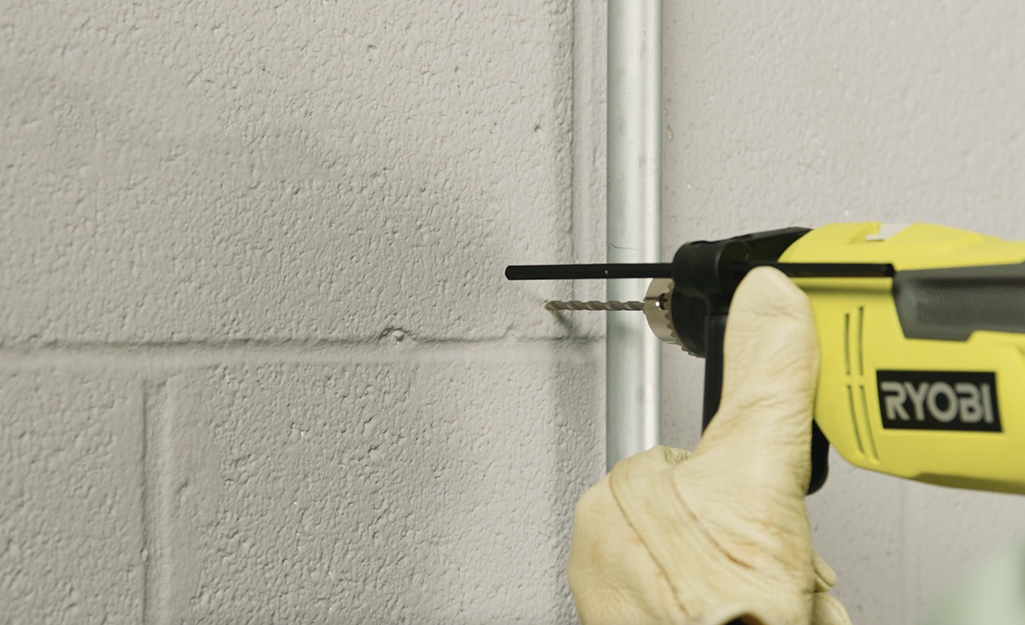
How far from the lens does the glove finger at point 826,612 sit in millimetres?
454

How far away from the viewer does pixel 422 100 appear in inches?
24.2

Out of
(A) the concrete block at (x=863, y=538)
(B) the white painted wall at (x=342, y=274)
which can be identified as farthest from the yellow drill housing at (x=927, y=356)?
(A) the concrete block at (x=863, y=538)

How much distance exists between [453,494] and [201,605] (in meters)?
0.19

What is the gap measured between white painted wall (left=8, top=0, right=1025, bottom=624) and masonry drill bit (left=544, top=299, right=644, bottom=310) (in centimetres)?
1

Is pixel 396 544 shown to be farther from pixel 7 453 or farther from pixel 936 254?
pixel 936 254

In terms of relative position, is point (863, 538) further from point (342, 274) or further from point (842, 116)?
point (342, 274)

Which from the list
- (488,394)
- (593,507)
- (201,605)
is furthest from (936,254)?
(201,605)

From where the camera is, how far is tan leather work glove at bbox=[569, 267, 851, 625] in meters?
0.39

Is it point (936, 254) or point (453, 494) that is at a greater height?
point (936, 254)

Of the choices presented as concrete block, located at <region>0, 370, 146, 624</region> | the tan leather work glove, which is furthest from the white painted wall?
the tan leather work glove

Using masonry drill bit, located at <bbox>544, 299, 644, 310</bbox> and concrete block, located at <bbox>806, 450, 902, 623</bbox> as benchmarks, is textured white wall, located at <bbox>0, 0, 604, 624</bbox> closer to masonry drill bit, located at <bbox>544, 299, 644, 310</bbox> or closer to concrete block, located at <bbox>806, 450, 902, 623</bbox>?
masonry drill bit, located at <bbox>544, 299, 644, 310</bbox>

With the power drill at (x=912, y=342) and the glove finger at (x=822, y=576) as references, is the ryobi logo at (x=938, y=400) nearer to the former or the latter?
the power drill at (x=912, y=342)

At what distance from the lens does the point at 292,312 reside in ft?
1.87

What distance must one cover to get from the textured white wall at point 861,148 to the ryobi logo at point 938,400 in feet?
1.09
